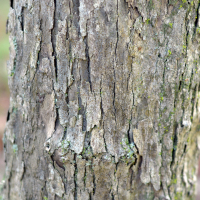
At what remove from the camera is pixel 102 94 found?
0.94m

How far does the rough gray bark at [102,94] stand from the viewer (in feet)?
2.93

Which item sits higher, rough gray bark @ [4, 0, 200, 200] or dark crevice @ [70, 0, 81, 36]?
dark crevice @ [70, 0, 81, 36]

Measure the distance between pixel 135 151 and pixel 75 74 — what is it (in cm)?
44

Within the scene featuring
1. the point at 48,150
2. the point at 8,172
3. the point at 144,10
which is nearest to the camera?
the point at 144,10

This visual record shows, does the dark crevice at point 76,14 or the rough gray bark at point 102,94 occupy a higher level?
the dark crevice at point 76,14

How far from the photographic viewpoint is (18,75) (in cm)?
104

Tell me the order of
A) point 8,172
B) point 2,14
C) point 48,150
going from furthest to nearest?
point 2,14 < point 8,172 < point 48,150

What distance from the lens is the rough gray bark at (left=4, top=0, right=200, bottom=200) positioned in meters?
0.89

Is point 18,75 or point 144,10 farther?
point 18,75

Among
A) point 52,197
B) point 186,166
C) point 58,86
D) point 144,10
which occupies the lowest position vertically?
point 52,197

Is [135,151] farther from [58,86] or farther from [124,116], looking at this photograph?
[58,86]

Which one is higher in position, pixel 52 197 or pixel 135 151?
pixel 135 151

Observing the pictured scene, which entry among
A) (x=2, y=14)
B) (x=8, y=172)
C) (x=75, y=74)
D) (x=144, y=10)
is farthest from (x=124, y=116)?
(x=2, y=14)

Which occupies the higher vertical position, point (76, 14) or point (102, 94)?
point (76, 14)
